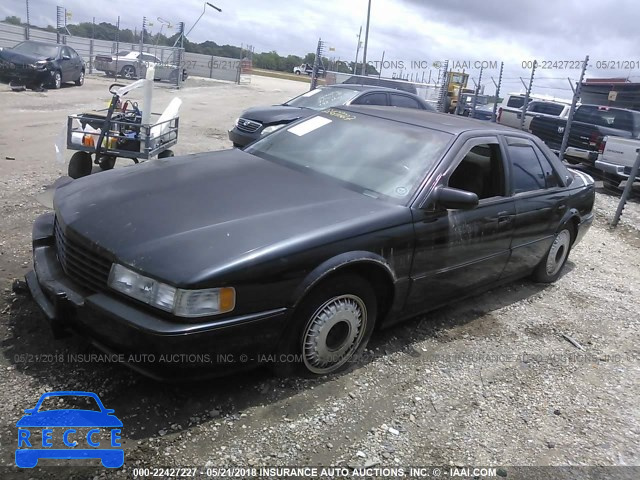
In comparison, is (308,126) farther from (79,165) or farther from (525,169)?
(79,165)

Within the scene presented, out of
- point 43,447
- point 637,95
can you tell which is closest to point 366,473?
point 43,447

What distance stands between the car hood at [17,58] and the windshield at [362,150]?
50.0 feet

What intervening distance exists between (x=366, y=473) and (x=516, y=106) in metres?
17.9

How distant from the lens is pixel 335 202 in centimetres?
331

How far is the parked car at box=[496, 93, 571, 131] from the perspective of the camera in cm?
1570

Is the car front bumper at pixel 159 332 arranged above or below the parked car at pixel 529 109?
below

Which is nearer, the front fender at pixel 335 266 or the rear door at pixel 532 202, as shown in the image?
the front fender at pixel 335 266

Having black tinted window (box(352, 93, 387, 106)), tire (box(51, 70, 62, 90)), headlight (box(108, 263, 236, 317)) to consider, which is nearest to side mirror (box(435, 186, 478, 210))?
headlight (box(108, 263, 236, 317))

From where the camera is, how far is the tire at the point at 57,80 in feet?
56.4

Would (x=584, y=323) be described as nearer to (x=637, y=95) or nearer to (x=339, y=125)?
(x=339, y=125)

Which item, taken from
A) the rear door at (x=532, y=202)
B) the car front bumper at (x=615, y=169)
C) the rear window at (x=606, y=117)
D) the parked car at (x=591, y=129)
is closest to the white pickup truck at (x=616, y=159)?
the car front bumper at (x=615, y=169)

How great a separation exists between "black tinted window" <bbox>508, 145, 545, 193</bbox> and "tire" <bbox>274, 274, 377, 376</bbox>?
184cm

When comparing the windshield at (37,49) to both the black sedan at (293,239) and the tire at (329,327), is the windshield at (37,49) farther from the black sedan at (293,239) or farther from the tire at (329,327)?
the tire at (329,327)

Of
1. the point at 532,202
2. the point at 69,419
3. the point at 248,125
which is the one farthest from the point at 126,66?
the point at 69,419
